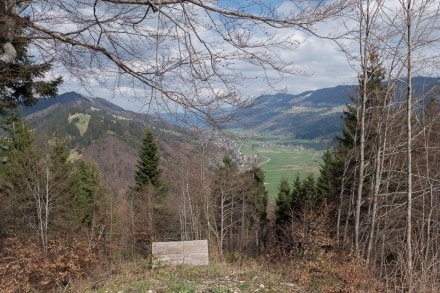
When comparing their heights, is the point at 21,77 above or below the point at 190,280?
→ above

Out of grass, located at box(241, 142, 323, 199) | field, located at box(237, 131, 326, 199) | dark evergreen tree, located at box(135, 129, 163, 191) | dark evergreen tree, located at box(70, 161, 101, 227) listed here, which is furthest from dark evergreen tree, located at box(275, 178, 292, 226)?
grass, located at box(241, 142, 323, 199)

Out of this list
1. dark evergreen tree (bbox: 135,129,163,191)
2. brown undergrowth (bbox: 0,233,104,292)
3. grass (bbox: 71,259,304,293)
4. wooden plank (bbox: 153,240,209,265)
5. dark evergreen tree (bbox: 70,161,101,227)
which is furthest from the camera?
dark evergreen tree (bbox: 135,129,163,191)

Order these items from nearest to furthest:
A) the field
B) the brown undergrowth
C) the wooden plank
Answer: the wooden plank, the brown undergrowth, the field

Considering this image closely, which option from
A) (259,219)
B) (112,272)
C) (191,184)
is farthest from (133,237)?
(112,272)

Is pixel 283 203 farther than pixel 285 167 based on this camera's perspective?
No

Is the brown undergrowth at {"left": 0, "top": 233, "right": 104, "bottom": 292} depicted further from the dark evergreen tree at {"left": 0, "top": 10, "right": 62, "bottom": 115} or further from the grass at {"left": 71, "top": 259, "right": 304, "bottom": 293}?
the dark evergreen tree at {"left": 0, "top": 10, "right": 62, "bottom": 115}

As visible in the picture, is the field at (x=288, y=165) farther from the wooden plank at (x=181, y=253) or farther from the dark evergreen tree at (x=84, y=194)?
the wooden plank at (x=181, y=253)

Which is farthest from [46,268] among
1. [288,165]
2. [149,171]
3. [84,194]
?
[288,165]

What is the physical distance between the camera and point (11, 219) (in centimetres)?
1859

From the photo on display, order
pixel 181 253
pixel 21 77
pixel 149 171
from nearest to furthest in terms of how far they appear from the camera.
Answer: pixel 21 77
pixel 181 253
pixel 149 171

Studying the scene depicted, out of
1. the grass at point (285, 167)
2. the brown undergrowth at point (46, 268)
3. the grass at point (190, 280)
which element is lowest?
the grass at point (285, 167)

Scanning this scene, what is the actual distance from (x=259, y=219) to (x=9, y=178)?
21185 mm

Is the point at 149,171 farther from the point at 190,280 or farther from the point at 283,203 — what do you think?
the point at 190,280

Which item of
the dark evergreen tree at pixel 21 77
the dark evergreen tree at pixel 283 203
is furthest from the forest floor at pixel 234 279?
the dark evergreen tree at pixel 283 203
